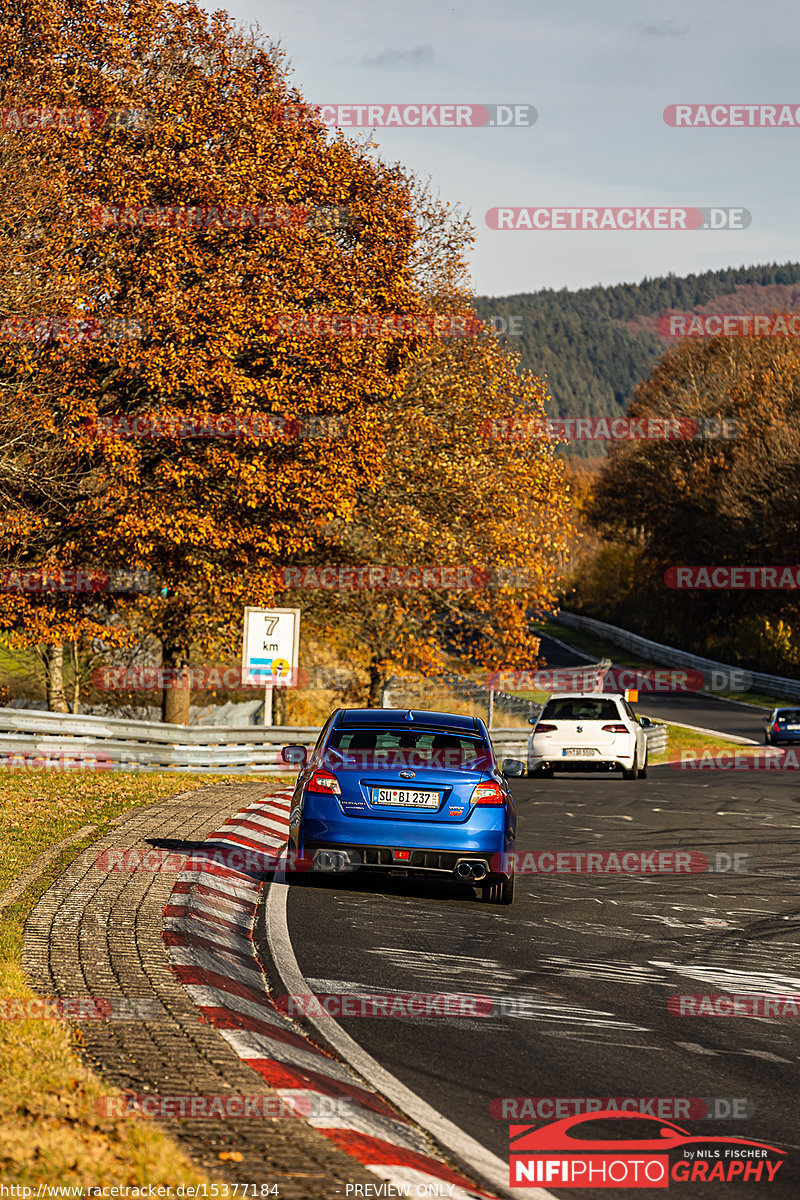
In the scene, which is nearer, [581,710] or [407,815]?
[407,815]

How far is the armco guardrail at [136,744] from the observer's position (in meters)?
19.5

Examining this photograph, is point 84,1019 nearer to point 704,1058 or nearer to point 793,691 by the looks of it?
point 704,1058

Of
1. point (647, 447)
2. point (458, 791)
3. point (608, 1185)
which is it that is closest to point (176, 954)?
point (458, 791)

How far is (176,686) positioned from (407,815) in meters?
18.2

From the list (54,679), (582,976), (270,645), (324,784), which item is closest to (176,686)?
(54,679)

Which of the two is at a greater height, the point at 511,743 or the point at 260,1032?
the point at 260,1032

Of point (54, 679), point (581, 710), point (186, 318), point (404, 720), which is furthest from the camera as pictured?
point (54, 679)

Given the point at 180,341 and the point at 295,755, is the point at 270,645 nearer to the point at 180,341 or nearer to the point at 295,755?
the point at 180,341

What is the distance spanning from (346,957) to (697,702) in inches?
1861

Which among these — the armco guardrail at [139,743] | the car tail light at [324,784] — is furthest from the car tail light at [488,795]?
the armco guardrail at [139,743]

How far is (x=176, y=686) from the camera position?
27766 mm

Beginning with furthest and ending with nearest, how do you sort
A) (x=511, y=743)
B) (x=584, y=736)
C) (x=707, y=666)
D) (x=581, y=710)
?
1. (x=707, y=666)
2. (x=511, y=743)
3. (x=581, y=710)
4. (x=584, y=736)

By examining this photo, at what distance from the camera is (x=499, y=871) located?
1030 cm

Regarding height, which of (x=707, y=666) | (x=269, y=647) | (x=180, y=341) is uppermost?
(x=180, y=341)
